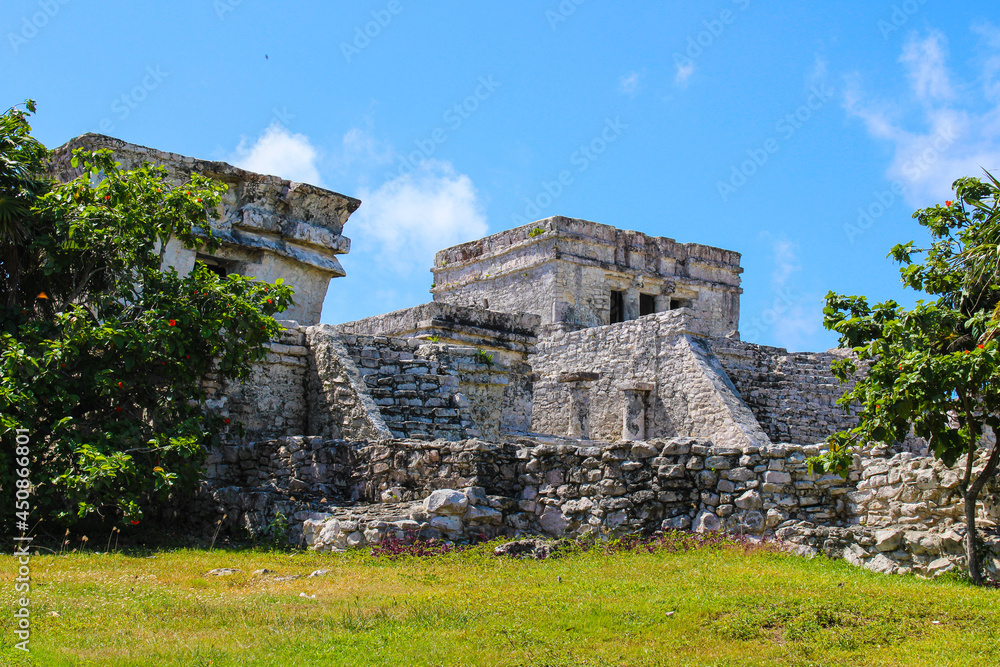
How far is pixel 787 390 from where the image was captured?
52.4ft

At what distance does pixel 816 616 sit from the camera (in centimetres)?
535

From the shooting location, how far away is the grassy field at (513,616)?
4.85m

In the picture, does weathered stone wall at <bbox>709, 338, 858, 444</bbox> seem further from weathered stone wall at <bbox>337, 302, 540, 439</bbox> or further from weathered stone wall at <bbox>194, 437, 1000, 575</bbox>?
weathered stone wall at <bbox>194, 437, 1000, 575</bbox>

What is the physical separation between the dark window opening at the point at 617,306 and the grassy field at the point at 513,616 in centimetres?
1601

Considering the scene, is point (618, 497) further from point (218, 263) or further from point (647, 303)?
point (647, 303)

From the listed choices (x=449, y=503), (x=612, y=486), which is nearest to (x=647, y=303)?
(x=612, y=486)

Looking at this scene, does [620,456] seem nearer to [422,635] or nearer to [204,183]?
[422,635]

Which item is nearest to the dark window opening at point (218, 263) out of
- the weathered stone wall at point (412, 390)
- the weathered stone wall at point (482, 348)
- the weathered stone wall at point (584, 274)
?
the weathered stone wall at point (482, 348)

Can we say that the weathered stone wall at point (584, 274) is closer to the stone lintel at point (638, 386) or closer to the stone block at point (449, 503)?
the stone lintel at point (638, 386)

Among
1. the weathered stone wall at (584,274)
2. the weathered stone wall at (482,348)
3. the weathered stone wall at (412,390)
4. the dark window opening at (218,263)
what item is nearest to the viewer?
the weathered stone wall at (412,390)

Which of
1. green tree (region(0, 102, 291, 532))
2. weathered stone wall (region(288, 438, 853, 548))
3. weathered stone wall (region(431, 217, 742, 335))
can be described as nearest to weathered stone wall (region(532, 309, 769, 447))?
weathered stone wall (region(431, 217, 742, 335))

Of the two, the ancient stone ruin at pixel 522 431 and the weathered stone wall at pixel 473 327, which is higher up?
the weathered stone wall at pixel 473 327

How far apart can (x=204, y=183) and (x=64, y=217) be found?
1.33m

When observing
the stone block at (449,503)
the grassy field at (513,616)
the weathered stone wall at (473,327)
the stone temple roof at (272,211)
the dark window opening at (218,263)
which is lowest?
the grassy field at (513,616)
